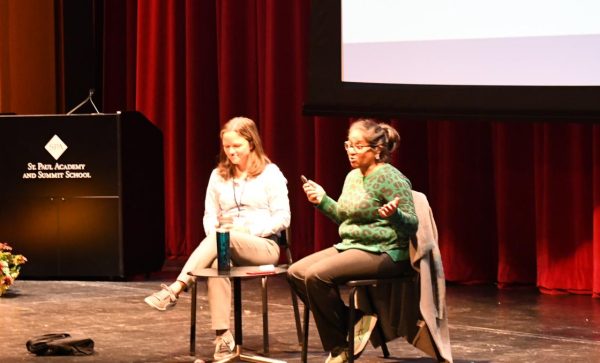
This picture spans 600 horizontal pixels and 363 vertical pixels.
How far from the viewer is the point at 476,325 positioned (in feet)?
16.5

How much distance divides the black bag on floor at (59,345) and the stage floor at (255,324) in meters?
0.04

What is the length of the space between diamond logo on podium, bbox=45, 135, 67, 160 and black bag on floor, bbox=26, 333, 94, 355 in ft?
7.49

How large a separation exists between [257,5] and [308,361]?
11.8ft

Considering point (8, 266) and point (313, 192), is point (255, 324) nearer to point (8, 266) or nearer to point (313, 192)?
point (313, 192)

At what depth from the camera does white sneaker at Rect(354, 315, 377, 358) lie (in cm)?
411

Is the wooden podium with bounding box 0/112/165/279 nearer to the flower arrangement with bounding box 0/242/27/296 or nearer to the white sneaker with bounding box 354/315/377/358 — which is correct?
the flower arrangement with bounding box 0/242/27/296

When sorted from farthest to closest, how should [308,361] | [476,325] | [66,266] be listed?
1. [66,266]
2. [476,325]
3. [308,361]

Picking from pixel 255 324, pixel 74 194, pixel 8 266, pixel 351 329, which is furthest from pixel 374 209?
pixel 74 194

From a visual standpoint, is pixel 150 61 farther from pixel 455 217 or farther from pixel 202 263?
pixel 202 263

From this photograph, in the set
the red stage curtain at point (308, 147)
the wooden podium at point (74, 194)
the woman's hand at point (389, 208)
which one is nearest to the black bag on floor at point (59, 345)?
the woman's hand at point (389, 208)

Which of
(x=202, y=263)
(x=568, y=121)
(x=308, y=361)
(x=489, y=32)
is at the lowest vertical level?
(x=308, y=361)

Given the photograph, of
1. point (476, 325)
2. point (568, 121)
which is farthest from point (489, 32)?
point (476, 325)

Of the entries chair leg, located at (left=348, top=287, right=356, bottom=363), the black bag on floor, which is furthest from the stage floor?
chair leg, located at (left=348, top=287, right=356, bottom=363)

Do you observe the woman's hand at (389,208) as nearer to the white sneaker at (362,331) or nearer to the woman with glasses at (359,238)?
the woman with glasses at (359,238)
